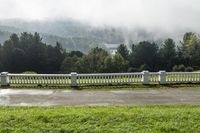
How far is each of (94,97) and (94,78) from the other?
3515 millimetres

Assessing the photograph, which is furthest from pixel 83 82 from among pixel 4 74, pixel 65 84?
pixel 4 74

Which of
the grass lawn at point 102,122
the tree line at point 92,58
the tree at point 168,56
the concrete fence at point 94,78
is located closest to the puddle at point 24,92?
the concrete fence at point 94,78

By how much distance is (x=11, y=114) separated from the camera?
10.3 m

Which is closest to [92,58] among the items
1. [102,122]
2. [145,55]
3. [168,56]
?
[145,55]

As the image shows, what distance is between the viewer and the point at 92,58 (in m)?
86.3

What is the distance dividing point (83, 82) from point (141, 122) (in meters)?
9.08

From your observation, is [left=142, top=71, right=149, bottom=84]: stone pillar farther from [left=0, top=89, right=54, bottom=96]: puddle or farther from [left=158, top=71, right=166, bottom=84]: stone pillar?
[left=0, top=89, right=54, bottom=96]: puddle

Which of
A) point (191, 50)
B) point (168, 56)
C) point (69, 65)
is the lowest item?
point (69, 65)

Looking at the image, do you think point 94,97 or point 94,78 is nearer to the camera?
point 94,97

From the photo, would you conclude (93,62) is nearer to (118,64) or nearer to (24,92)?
(118,64)

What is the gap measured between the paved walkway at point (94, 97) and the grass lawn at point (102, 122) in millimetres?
3612

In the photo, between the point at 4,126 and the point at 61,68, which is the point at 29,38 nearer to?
the point at 61,68

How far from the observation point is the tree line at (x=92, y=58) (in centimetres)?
7356

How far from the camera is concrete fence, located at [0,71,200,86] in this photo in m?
18.3
